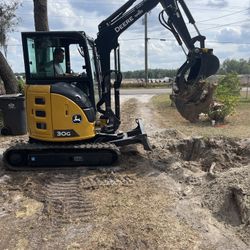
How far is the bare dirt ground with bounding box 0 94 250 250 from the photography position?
5.16 meters

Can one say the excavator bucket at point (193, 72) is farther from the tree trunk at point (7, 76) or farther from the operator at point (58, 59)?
the tree trunk at point (7, 76)

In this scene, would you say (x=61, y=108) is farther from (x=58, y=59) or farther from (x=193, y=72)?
(x=193, y=72)

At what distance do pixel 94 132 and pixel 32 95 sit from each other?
1412 millimetres

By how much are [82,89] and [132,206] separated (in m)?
2.98

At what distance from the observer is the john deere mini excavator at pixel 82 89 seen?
8.08 m

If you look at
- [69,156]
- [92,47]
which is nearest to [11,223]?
[69,156]

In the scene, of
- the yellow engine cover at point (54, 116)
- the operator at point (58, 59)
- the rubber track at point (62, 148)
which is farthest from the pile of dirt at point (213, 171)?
the operator at point (58, 59)

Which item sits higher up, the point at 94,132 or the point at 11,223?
the point at 94,132

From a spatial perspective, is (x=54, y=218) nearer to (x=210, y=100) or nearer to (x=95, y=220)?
(x=95, y=220)

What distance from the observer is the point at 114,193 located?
692 cm

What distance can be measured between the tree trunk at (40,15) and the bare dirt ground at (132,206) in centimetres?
747

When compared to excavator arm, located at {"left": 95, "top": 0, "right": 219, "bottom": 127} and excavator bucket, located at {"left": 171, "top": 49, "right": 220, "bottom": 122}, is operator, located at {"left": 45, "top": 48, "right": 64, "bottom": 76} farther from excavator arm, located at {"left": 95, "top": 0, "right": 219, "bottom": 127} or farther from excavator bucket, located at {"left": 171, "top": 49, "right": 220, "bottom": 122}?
excavator bucket, located at {"left": 171, "top": 49, "right": 220, "bottom": 122}

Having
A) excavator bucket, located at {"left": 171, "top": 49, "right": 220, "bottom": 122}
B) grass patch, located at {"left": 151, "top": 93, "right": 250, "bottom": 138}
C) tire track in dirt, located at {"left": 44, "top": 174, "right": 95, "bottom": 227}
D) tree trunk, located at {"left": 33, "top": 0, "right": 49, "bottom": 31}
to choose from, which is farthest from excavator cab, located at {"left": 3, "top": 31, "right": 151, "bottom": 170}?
tree trunk, located at {"left": 33, "top": 0, "right": 49, "bottom": 31}

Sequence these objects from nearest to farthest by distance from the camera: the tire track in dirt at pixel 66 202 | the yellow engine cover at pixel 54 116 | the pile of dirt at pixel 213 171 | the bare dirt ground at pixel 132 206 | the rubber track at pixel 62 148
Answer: the bare dirt ground at pixel 132 206 → the pile of dirt at pixel 213 171 → the tire track in dirt at pixel 66 202 → the yellow engine cover at pixel 54 116 → the rubber track at pixel 62 148
